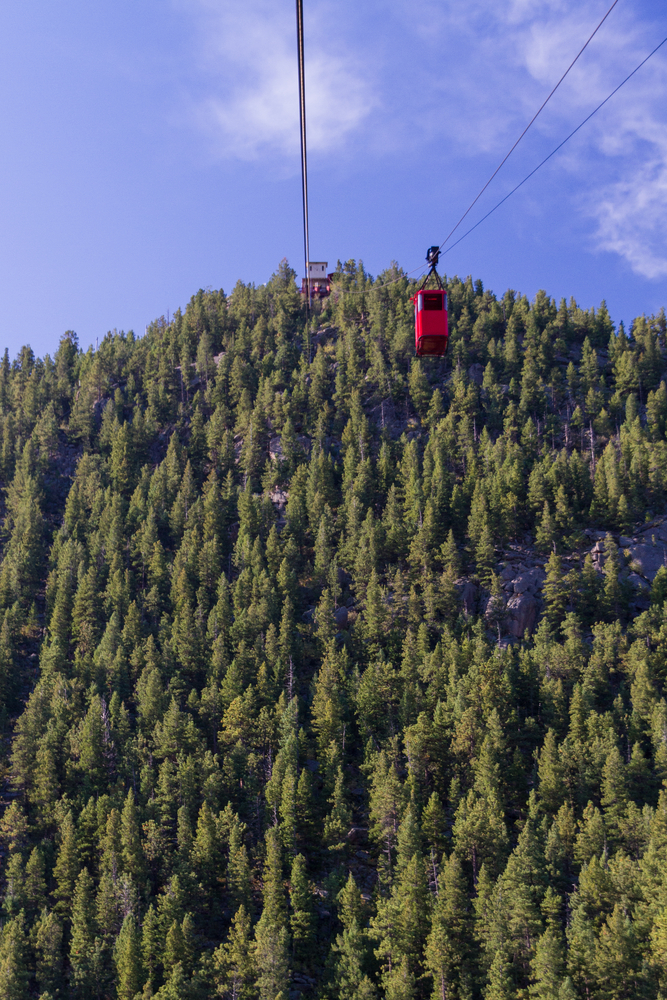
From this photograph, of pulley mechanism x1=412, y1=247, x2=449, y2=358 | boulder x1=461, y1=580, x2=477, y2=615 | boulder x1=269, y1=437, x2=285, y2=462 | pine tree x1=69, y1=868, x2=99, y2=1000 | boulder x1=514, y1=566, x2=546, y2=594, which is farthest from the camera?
boulder x1=269, y1=437, x2=285, y2=462

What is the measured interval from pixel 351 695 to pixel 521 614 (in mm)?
29905

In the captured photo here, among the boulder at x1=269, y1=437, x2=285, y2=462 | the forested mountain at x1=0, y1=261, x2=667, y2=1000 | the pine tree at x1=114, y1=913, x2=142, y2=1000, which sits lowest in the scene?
the pine tree at x1=114, y1=913, x2=142, y2=1000

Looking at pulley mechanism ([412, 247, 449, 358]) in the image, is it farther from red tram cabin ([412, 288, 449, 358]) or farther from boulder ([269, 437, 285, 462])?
boulder ([269, 437, 285, 462])

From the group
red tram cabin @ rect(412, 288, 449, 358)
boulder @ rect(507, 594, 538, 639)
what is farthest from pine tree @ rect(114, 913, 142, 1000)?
red tram cabin @ rect(412, 288, 449, 358)

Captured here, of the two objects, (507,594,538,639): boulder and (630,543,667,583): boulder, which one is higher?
(630,543,667,583): boulder

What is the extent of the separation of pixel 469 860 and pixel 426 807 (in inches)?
264

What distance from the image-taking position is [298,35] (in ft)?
48.1

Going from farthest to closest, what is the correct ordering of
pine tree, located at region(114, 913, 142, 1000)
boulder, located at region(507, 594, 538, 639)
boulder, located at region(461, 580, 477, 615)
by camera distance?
boulder, located at region(461, 580, 477, 615)
boulder, located at region(507, 594, 538, 639)
pine tree, located at region(114, 913, 142, 1000)

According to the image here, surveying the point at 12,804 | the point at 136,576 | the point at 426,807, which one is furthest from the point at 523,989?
the point at 136,576

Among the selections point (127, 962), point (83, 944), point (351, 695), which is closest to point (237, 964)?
point (127, 962)

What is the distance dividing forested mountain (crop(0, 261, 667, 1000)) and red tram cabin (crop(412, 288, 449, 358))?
5265 centimetres

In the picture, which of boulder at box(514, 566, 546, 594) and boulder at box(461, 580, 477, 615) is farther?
boulder at box(514, 566, 546, 594)

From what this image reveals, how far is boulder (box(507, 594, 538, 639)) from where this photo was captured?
117 metres

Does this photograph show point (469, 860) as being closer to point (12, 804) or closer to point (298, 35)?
point (12, 804)
